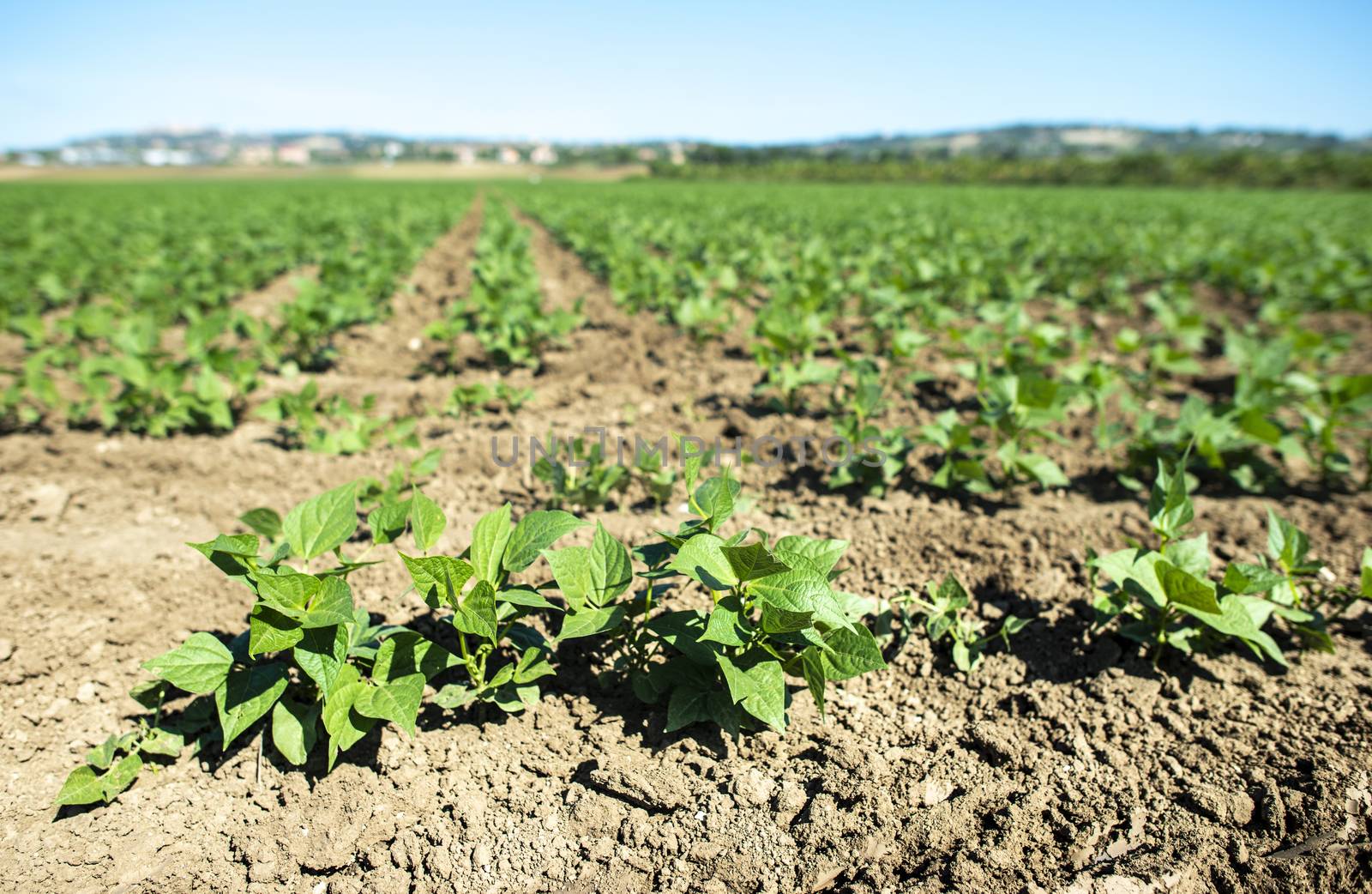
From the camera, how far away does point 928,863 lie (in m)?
1.64

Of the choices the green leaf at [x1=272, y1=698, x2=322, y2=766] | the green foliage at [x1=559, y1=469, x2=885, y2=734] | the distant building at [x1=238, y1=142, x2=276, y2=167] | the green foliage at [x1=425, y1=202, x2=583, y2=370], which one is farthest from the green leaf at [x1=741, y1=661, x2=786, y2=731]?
the distant building at [x1=238, y1=142, x2=276, y2=167]

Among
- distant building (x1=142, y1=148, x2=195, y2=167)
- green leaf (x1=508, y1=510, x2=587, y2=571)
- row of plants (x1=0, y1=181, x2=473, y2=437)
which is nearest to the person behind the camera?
green leaf (x1=508, y1=510, x2=587, y2=571)

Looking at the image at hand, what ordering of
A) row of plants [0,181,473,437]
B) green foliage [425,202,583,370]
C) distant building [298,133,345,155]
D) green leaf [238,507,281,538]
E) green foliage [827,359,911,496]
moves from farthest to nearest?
distant building [298,133,345,155] → green foliage [425,202,583,370] → row of plants [0,181,473,437] → green foliage [827,359,911,496] → green leaf [238,507,281,538]

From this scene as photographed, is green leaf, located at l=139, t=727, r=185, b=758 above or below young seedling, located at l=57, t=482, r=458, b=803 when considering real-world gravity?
below

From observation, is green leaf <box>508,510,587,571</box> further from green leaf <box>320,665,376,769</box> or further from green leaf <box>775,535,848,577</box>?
green leaf <box>775,535,848,577</box>

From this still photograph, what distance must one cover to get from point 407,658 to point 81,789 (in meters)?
0.85

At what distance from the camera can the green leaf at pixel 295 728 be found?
5.71 ft

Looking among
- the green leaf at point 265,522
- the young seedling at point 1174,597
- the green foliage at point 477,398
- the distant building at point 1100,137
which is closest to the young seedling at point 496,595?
the green leaf at point 265,522

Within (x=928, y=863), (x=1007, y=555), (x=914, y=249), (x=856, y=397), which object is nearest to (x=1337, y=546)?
(x=1007, y=555)

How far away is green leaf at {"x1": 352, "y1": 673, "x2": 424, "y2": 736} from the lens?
163 centimetres

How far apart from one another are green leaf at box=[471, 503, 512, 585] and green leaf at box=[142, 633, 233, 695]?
0.64 metres

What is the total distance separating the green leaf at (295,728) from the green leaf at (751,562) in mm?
1177

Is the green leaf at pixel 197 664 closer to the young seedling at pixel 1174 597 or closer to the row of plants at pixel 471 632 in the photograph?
the row of plants at pixel 471 632

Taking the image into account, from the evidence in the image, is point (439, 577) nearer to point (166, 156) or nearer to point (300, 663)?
point (300, 663)
